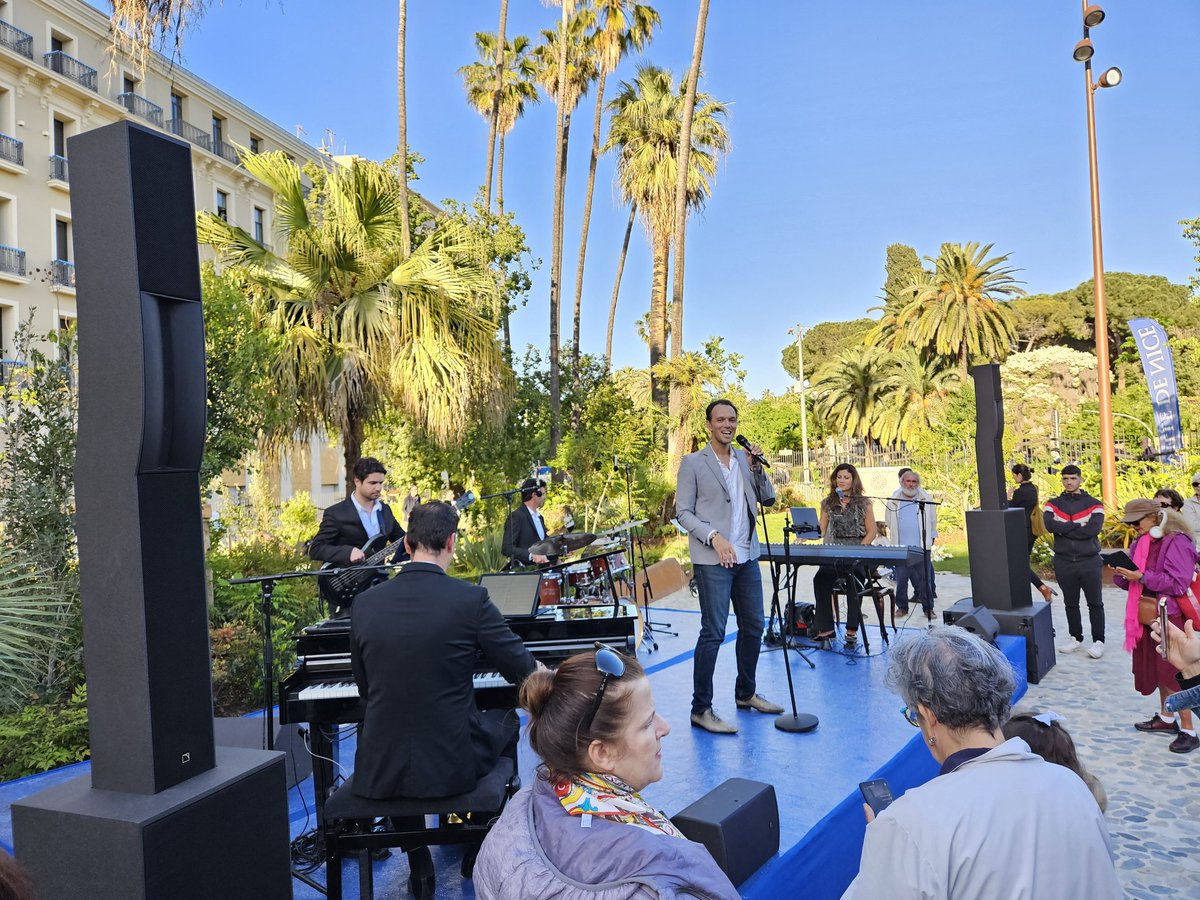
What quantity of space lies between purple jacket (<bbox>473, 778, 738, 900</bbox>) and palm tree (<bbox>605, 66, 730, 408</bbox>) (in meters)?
19.9

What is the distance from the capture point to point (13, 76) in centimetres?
2225

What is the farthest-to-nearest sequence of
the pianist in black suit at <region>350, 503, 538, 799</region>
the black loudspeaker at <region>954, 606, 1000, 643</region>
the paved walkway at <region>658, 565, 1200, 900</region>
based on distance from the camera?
the black loudspeaker at <region>954, 606, 1000, 643</region> → the paved walkway at <region>658, 565, 1200, 900</region> → the pianist in black suit at <region>350, 503, 538, 799</region>

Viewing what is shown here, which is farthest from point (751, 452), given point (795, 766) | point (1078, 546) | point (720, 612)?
point (1078, 546)

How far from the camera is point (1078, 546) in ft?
25.3

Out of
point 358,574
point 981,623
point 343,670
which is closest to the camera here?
point 343,670

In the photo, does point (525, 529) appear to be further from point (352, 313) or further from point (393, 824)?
point (393, 824)

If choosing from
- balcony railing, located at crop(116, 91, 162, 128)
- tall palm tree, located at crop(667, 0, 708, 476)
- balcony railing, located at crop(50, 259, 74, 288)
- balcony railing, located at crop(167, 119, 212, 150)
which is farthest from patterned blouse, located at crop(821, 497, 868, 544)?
balcony railing, located at crop(167, 119, 212, 150)

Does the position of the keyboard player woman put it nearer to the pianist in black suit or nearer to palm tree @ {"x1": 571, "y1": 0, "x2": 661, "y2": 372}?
the pianist in black suit

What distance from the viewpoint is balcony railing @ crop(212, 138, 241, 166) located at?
28.9 m

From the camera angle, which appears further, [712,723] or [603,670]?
[712,723]

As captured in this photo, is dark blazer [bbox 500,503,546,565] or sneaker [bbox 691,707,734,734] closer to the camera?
sneaker [bbox 691,707,734,734]

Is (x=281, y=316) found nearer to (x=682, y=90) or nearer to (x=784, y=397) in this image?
(x=682, y=90)

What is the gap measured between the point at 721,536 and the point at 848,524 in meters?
3.39

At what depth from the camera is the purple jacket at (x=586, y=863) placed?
1.53 metres
